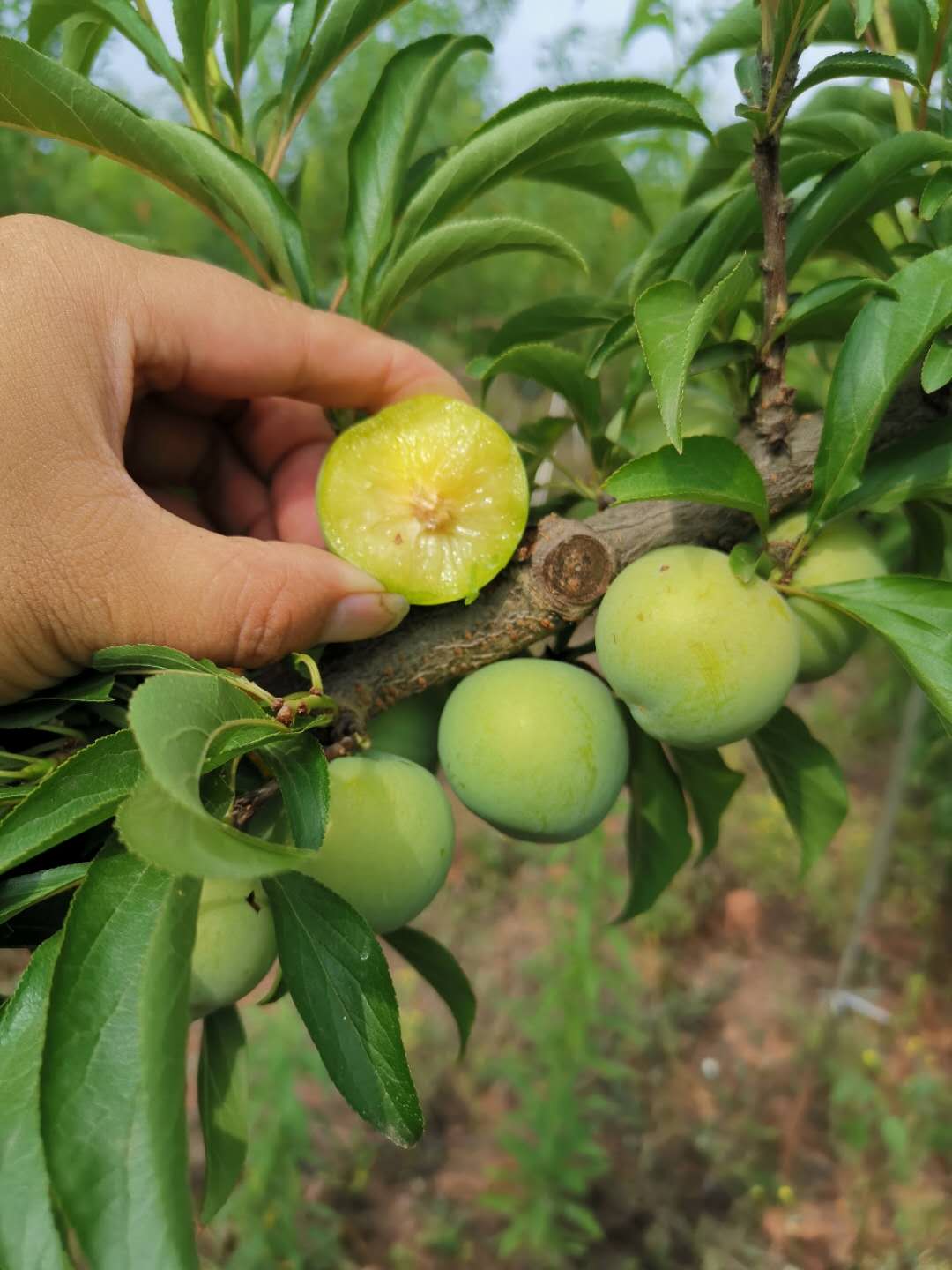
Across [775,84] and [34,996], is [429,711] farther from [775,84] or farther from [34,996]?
[775,84]

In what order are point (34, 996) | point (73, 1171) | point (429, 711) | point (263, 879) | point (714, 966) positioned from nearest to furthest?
point (73, 1171), point (34, 996), point (263, 879), point (429, 711), point (714, 966)

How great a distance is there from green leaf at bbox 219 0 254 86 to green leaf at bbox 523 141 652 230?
284 mm

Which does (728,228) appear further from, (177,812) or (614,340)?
(177,812)

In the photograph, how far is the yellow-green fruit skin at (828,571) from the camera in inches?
28.8

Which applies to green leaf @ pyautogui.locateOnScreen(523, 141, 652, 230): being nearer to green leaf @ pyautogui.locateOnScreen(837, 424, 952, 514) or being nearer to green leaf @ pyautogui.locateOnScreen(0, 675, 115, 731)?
green leaf @ pyautogui.locateOnScreen(837, 424, 952, 514)

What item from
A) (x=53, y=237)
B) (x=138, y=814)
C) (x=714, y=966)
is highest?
(x=53, y=237)

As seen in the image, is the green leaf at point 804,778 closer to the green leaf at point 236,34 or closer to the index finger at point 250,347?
the index finger at point 250,347

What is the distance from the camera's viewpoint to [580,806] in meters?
0.73

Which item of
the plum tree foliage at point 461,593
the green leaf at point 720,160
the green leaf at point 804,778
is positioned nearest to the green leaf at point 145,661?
the plum tree foliage at point 461,593

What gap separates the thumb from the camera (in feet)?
2.35

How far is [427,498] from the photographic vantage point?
0.83 metres

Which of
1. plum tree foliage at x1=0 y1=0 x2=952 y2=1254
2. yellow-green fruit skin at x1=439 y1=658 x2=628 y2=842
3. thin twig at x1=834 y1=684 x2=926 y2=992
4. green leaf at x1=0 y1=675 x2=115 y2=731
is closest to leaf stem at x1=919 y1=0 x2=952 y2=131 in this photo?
plum tree foliage at x1=0 y1=0 x2=952 y2=1254

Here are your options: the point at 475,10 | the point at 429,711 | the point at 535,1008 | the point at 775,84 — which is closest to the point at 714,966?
the point at 535,1008

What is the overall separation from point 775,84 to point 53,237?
557 millimetres
